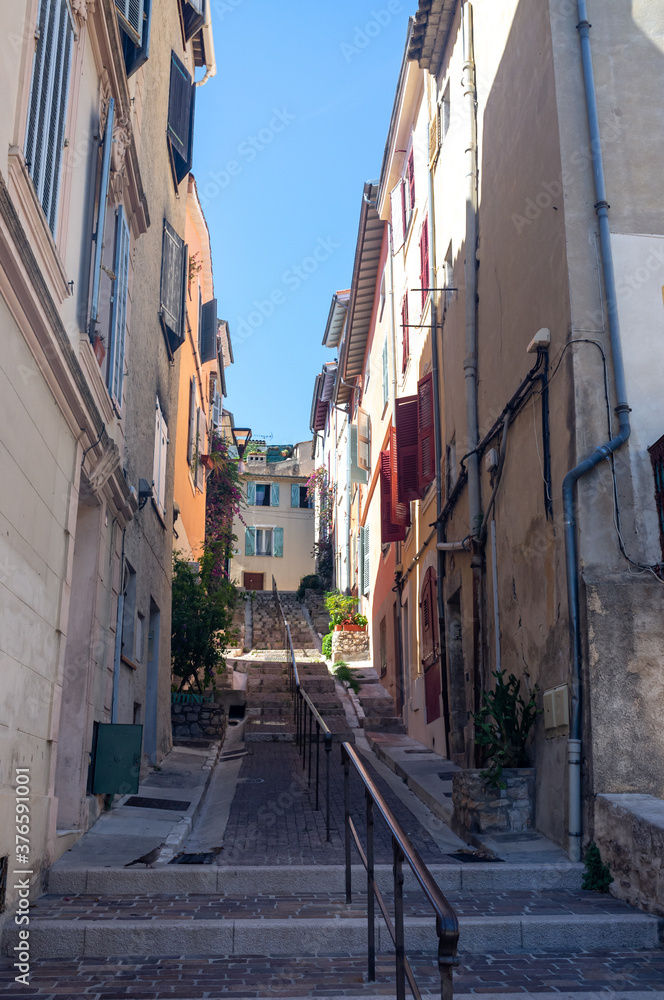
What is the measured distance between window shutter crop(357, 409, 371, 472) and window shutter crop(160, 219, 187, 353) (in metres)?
9.13

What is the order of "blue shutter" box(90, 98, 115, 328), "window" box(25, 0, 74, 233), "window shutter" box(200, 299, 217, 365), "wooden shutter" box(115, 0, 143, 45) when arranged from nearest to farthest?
"window" box(25, 0, 74, 233), "blue shutter" box(90, 98, 115, 328), "wooden shutter" box(115, 0, 143, 45), "window shutter" box(200, 299, 217, 365)

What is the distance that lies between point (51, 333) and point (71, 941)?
3.37m

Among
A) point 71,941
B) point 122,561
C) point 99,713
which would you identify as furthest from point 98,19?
point 71,941

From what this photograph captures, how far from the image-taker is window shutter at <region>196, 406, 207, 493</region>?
20.0m

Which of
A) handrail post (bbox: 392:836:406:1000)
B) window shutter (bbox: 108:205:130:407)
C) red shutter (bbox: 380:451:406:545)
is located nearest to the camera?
handrail post (bbox: 392:836:406:1000)

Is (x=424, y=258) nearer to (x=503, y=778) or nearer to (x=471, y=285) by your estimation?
(x=471, y=285)

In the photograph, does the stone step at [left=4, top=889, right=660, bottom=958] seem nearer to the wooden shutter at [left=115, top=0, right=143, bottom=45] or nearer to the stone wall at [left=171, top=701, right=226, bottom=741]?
the wooden shutter at [left=115, top=0, right=143, bottom=45]

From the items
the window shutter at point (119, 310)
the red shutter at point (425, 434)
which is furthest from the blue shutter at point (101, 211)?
the red shutter at point (425, 434)

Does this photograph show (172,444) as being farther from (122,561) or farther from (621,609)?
(621,609)

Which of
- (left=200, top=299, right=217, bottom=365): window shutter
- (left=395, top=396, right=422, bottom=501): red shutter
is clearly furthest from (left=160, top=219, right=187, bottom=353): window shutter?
(left=200, top=299, right=217, bottom=365): window shutter

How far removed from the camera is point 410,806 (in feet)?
28.8

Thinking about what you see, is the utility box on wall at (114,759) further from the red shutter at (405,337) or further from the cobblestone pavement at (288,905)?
the red shutter at (405,337)

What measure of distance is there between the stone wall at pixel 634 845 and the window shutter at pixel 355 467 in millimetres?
16936

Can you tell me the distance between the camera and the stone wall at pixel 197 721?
561 inches
